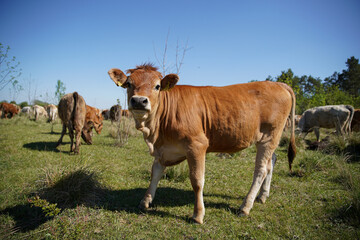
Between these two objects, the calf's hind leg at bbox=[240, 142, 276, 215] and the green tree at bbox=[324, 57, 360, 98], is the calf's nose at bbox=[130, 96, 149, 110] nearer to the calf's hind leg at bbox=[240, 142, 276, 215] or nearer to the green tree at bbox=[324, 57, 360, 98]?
the calf's hind leg at bbox=[240, 142, 276, 215]

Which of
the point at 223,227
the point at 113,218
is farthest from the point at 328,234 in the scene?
the point at 113,218

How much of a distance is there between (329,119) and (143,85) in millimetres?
14497

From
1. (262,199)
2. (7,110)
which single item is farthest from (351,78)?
(7,110)

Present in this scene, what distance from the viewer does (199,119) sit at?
3.96 meters

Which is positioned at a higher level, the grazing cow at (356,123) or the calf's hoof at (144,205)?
the grazing cow at (356,123)

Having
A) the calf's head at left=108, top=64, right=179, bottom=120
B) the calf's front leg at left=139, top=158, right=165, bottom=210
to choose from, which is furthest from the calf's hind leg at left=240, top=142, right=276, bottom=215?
the calf's head at left=108, top=64, right=179, bottom=120

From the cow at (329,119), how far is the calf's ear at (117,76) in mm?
13314

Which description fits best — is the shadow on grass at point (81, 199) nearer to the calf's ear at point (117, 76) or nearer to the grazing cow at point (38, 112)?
the calf's ear at point (117, 76)

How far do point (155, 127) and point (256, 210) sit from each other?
2.75m

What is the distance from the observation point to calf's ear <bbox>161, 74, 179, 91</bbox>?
388cm

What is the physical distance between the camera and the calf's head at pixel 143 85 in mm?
3375

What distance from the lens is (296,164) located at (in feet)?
24.4

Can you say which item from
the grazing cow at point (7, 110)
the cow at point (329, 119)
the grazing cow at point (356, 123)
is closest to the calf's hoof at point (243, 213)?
the cow at point (329, 119)

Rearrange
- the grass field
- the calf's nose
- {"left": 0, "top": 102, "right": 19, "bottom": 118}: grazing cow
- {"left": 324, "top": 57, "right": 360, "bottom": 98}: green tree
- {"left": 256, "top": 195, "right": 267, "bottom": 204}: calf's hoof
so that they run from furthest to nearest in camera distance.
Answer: {"left": 324, "top": 57, "right": 360, "bottom": 98}: green tree
{"left": 0, "top": 102, "right": 19, "bottom": 118}: grazing cow
{"left": 256, "top": 195, "right": 267, "bottom": 204}: calf's hoof
the grass field
the calf's nose
